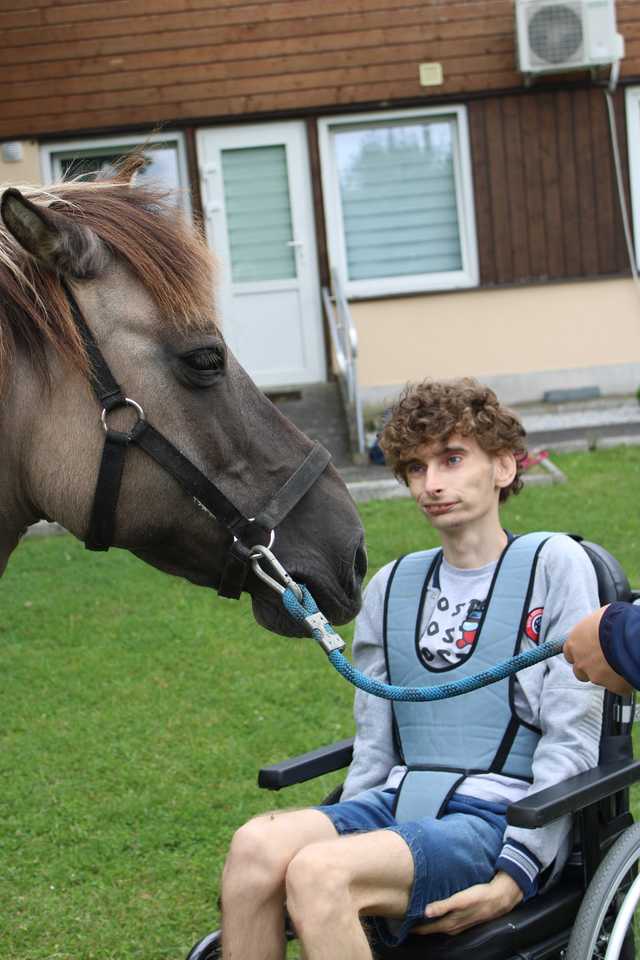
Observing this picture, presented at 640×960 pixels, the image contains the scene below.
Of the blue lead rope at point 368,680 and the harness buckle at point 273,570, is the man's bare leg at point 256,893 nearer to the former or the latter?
the blue lead rope at point 368,680

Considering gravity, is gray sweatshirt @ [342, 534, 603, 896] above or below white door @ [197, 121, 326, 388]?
below

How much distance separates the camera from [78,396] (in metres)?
2.07

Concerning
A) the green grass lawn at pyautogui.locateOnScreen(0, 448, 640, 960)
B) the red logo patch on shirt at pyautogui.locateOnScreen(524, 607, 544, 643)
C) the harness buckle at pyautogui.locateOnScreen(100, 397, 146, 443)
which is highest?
the harness buckle at pyautogui.locateOnScreen(100, 397, 146, 443)

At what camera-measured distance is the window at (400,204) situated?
1028 centimetres

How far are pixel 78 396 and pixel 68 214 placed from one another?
1.11 ft

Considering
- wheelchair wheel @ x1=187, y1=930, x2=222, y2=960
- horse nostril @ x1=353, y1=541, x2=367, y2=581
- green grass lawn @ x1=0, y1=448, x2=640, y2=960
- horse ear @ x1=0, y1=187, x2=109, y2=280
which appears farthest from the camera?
green grass lawn @ x1=0, y1=448, x2=640, y2=960

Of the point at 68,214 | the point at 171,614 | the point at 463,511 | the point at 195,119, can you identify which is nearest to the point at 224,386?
the point at 68,214

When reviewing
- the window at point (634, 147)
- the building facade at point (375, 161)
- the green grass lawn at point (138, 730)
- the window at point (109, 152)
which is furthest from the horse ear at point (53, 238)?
the window at point (634, 147)

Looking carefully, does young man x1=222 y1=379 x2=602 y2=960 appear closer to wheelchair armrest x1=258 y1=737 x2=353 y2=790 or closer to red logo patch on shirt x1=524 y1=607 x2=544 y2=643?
red logo patch on shirt x1=524 y1=607 x2=544 y2=643

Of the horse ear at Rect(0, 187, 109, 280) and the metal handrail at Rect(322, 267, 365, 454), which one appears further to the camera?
the metal handrail at Rect(322, 267, 365, 454)

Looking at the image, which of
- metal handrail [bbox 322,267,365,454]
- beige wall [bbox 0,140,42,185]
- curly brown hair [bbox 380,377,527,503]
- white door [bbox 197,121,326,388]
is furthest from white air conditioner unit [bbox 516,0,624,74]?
curly brown hair [bbox 380,377,527,503]

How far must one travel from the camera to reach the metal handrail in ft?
27.3

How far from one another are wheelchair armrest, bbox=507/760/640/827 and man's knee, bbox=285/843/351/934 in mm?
327

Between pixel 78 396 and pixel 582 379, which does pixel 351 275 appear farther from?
pixel 78 396
